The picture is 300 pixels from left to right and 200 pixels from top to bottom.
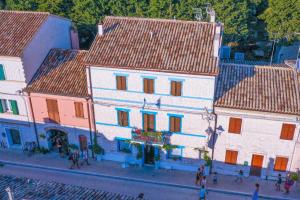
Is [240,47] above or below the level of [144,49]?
below

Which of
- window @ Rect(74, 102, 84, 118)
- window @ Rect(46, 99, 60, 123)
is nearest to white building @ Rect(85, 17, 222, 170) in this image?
window @ Rect(74, 102, 84, 118)

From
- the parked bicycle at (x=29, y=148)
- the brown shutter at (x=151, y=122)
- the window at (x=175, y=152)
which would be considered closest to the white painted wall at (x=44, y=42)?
the parked bicycle at (x=29, y=148)

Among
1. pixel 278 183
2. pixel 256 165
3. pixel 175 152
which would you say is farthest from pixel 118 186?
pixel 278 183

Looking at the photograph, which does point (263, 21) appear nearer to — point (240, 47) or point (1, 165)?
point (240, 47)

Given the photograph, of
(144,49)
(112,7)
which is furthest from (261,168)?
(112,7)

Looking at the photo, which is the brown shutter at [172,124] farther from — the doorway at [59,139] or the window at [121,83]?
the doorway at [59,139]
